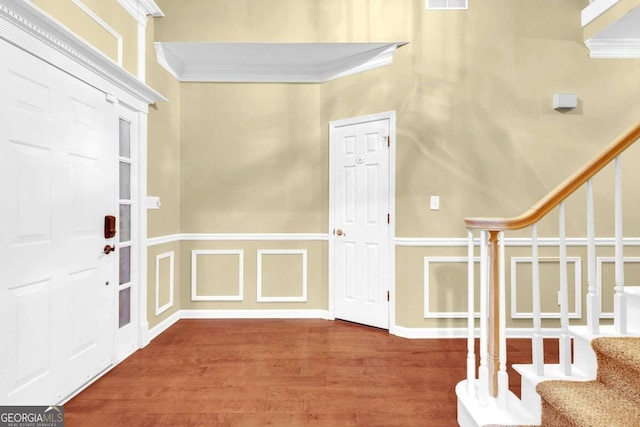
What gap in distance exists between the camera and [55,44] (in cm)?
196

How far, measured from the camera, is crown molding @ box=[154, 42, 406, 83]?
3311 mm

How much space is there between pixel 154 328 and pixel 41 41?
2399mm

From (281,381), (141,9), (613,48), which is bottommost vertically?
(281,381)

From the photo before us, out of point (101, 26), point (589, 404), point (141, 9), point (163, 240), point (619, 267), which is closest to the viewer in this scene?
point (589, 404)

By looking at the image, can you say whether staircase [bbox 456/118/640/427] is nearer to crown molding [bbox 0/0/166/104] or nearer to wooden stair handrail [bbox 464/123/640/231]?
wooden stair handrail [bbox 464/123/640/231]

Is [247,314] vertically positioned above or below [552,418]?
below

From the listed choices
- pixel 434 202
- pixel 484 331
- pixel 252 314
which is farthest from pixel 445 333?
pixel 252 314

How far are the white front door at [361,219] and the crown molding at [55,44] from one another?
2.05 metres

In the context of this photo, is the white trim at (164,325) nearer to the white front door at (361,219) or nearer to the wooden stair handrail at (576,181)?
the white front door at (361,219)

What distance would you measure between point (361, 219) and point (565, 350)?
2.15m

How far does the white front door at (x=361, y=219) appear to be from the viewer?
339 cm

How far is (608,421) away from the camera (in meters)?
1.27

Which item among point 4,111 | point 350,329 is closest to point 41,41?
point 4,111

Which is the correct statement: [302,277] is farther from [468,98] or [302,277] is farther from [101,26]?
[101,26]
